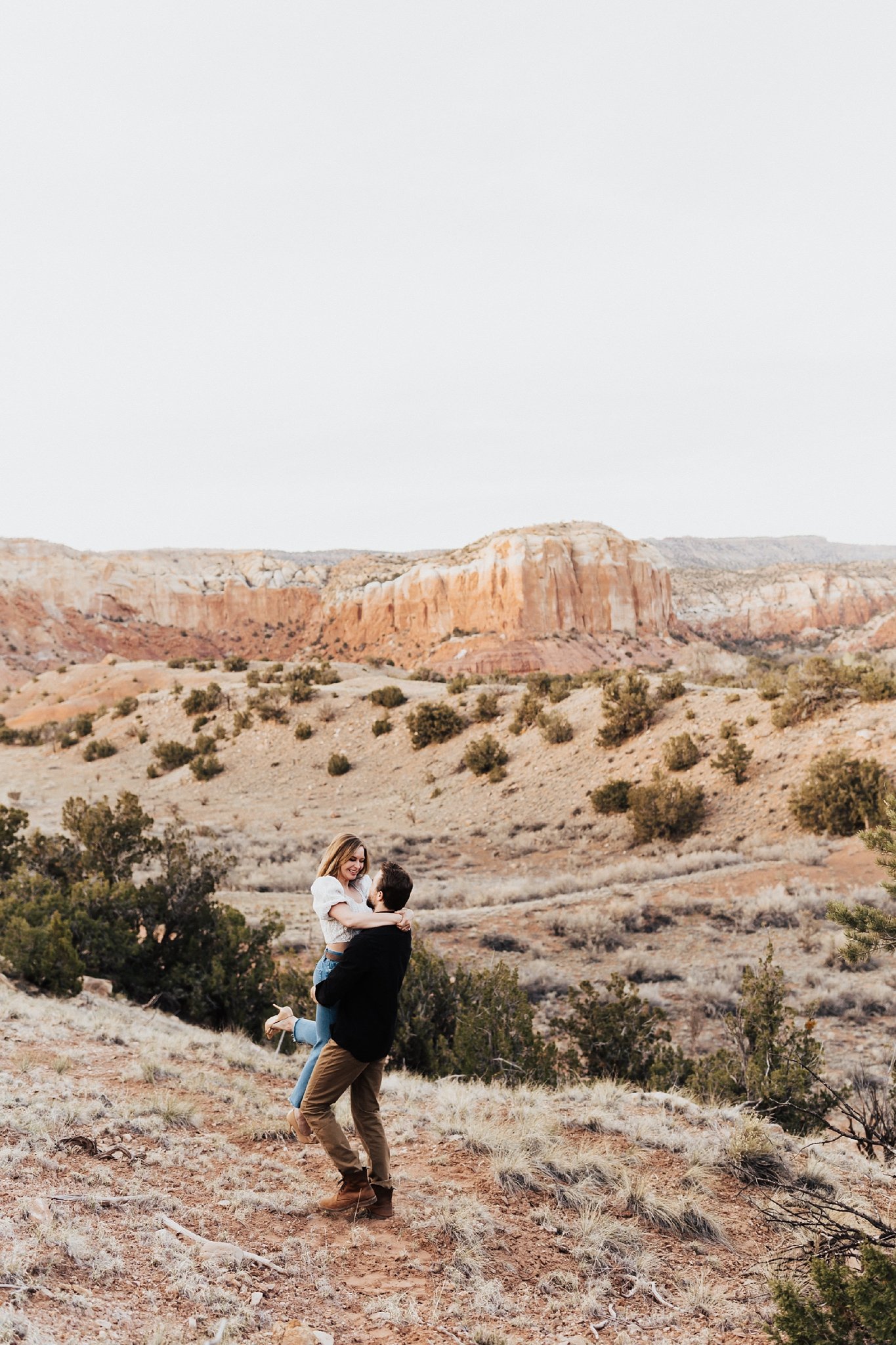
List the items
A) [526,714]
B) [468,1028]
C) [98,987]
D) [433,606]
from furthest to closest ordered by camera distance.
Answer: [433,606] < [526,714] < [98,987] < [468,1028]

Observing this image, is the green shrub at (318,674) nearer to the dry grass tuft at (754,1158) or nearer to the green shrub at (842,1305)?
the dry grass tuft at (754,1158)

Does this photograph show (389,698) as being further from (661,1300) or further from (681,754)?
(661,1300)

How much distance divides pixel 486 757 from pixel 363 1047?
67.8 feet

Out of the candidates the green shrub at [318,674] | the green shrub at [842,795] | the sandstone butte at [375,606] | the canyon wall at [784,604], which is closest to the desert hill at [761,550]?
the canyon wall at [784,604]

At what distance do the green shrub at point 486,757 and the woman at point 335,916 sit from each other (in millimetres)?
19932

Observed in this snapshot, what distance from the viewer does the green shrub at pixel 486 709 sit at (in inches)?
1080

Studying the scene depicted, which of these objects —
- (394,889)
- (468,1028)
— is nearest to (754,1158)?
(468,1028)

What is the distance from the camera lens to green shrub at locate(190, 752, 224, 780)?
2873cm

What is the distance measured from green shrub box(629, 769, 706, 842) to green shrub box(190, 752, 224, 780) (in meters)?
16.4

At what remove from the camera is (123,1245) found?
136 inches

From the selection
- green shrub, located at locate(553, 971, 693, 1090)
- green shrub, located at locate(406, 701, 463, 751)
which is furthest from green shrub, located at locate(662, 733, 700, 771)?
green shrub, located at locate(553, 971, 693, 1090)

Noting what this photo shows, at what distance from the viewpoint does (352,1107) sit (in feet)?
13.5

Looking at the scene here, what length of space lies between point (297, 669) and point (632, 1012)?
3060 cm

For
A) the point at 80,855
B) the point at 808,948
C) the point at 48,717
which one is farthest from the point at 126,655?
the point at 808,948
